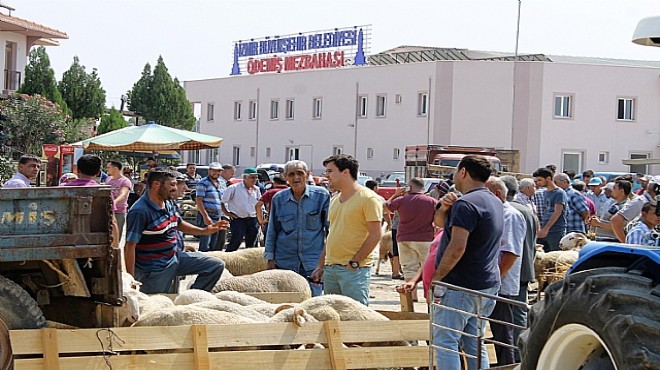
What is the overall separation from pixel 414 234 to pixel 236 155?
142 feet

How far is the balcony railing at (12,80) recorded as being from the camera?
146 ft

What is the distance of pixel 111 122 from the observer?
5294cm

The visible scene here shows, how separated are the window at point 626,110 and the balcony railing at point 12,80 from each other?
87.1ft

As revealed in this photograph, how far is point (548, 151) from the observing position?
44.9 metres

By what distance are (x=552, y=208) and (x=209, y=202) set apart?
540 cm

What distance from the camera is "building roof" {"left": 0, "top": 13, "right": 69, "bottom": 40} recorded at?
137 ft

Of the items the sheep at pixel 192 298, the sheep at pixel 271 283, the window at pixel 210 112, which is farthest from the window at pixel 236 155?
the sheep at pixel 192 298

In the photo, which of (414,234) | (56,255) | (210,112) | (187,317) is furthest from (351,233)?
(210,112)

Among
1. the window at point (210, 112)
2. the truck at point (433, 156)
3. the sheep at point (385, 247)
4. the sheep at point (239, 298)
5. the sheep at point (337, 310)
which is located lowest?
the sheep at point (385, 247)

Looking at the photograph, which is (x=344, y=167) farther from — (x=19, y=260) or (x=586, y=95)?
(x=586, y=95)

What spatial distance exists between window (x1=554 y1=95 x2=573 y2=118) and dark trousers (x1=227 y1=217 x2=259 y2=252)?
3096 centimetres

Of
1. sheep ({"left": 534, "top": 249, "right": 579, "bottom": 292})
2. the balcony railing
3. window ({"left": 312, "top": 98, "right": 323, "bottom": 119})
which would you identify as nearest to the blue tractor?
sheep ({"left": 534, "top": 249, "right": 579, "bottom": 292})

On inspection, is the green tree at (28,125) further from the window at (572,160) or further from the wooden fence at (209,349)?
the wooden fence at (209,349)

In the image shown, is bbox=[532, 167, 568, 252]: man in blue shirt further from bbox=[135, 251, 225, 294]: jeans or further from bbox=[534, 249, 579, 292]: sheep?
bbox=[135, 251, 225, 294]: jeans
